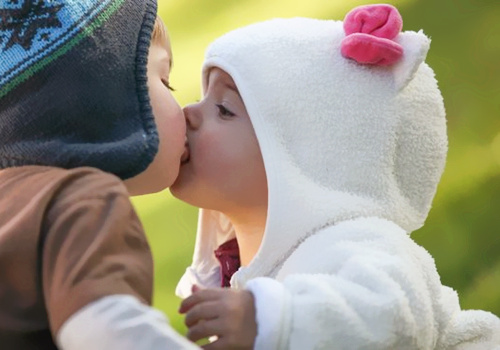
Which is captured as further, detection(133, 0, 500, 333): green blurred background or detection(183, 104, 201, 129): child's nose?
detection(133, 0, 500, 333): green blurred background

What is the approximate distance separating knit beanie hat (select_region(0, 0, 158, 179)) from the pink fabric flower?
1.15ft

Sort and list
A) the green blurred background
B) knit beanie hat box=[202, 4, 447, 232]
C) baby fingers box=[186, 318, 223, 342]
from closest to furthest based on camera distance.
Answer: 1. baby fingers box=[186, 318, 223, 342]
2. knit beanie hat box=[202, 4, 447, 232]
3. the green blurred background

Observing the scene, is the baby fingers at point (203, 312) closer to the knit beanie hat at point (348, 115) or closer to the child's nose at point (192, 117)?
the knit beanie hat at point (348, 115)

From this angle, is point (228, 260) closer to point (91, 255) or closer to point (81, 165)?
point (81, 165)

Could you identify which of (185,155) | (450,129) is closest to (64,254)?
(185,155)

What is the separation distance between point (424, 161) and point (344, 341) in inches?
14.1

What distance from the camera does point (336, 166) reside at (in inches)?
51.8

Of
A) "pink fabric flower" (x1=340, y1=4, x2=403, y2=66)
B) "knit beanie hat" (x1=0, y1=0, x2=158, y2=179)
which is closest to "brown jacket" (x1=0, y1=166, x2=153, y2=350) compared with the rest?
"knit beanie hat" (x1=0, y1=0, x2=158, y2=179)

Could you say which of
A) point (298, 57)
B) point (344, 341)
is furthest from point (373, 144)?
point (344, 341)

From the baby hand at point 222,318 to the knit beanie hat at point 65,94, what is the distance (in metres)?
0.19

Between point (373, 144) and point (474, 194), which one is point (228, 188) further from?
point (474, 194)

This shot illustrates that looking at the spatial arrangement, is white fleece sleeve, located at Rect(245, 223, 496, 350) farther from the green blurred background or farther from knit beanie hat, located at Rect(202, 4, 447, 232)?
the green blurred background

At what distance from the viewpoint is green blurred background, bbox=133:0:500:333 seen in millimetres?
1888

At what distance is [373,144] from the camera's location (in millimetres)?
1327
